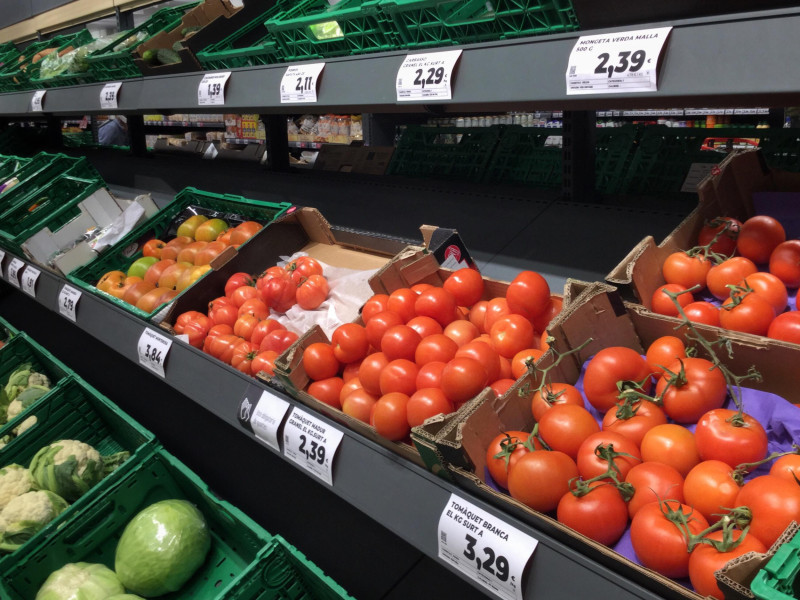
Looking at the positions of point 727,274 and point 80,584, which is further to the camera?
point 80,584

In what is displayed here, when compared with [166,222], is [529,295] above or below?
above

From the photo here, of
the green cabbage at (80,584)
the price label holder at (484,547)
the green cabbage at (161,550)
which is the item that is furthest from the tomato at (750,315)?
the green cabbage at (80,584)

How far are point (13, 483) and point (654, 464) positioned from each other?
1632 millimetres

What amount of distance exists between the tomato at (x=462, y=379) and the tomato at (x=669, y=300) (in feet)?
1.08

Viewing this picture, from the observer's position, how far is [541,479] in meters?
0.83

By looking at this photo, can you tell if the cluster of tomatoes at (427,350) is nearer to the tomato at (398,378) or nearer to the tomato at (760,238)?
the tomato at (398,378)

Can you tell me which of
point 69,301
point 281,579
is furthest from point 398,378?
point 69,301

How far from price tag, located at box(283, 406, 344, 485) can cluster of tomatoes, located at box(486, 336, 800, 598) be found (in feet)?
0.96

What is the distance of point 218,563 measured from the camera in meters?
1.48

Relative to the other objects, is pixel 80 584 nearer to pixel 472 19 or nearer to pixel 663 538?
pixel 663 538

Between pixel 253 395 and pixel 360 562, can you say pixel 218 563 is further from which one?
pixel 253 395

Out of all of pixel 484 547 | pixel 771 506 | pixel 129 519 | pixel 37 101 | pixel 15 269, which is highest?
pixel 37 101

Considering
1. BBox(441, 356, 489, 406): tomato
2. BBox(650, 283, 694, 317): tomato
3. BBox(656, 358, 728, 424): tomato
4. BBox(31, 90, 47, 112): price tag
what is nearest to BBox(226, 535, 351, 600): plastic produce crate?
BBox(441, 356, 489, 406): tomato

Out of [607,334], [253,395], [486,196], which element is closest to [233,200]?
[486,196]
